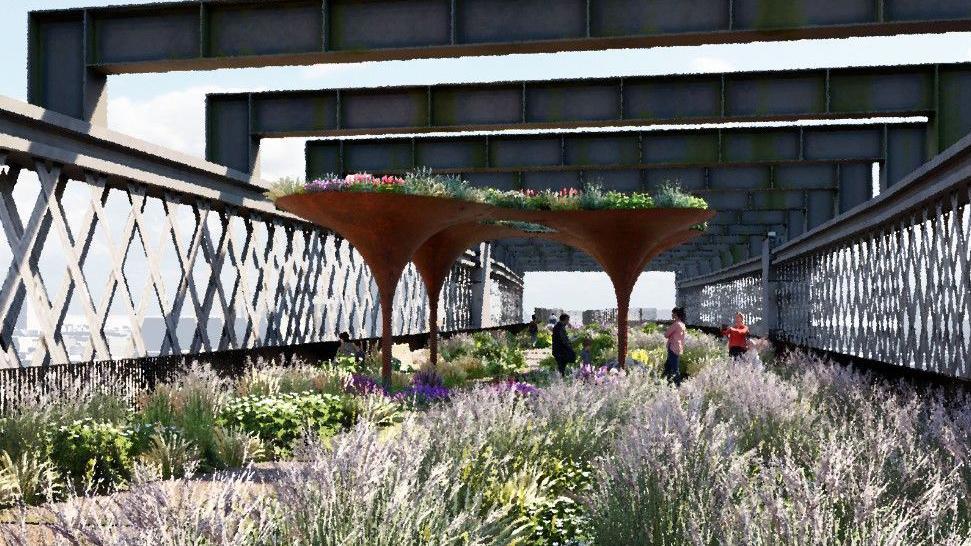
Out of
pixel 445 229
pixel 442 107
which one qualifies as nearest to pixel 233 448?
pixel 442 107

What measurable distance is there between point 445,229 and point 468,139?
3.84m

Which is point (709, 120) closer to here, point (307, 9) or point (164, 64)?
point (307, 9)

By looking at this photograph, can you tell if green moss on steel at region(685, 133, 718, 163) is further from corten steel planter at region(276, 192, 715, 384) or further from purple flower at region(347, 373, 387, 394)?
purple flower at region(347, 373, 387, 394)

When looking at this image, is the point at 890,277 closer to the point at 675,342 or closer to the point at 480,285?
the point at 675,342

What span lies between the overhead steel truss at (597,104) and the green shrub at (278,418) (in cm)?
1210

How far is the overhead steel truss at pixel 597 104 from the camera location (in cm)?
2208

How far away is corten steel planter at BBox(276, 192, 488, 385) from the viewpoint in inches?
739

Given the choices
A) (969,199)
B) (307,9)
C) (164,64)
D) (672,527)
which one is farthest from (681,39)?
(672,527)

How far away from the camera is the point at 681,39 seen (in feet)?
57.8

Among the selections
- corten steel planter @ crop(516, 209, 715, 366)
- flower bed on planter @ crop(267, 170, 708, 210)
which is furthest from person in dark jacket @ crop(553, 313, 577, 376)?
flower bed on planter @ crop(267, 170, 708, 210)

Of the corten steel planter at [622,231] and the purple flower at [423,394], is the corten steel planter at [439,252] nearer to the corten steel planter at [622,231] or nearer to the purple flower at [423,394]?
the corten steel planter at [622,231]

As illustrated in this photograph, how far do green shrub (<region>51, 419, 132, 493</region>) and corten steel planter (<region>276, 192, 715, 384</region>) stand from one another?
8.58 m

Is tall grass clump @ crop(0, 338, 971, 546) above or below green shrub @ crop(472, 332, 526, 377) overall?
above

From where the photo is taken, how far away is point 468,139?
29078 millimetres
